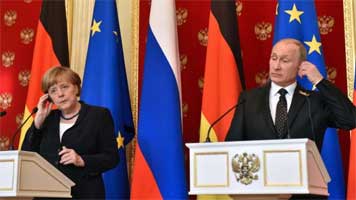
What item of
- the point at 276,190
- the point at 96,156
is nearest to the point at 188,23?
the point at 96,156

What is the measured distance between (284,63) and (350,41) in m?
1.45

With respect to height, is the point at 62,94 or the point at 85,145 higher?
the point at 62,94

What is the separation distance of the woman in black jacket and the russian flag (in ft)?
2.99

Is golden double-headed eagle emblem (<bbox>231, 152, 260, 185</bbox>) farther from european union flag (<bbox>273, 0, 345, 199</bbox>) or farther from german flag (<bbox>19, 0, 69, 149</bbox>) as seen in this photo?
german flag (<bbox>19, 0, 69, 149</bbox>)

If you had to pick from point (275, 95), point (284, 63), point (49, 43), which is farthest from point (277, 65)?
point (49, 43)

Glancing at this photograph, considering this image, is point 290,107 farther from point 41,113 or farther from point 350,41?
point 350,41

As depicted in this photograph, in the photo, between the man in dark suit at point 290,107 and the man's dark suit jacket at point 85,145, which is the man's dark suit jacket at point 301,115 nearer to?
the man in dark suit at point 290,107

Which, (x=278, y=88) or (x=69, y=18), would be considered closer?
(x=278, y=88)

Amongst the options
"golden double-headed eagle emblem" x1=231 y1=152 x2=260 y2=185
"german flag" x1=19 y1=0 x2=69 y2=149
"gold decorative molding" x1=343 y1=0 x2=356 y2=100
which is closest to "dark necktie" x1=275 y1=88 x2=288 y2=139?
"golden double-headed eagle emblem" x1=231 y1=152 x2=260 y2=185

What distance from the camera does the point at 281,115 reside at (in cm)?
270

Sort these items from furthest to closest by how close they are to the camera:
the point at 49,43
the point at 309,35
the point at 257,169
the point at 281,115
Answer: the point at 49,43, the point at 309,35, the point at 281,115, the point at 257,169

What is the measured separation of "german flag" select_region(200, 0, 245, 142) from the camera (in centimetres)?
385

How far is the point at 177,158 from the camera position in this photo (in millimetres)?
3861

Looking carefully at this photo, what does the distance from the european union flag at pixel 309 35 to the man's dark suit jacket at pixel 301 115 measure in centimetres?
93
